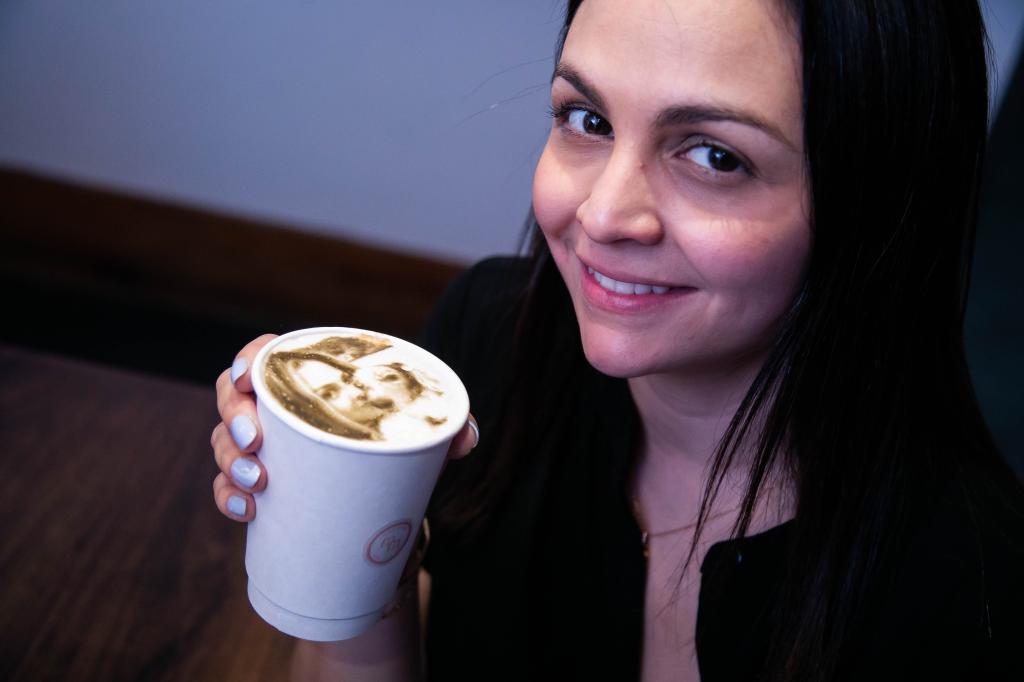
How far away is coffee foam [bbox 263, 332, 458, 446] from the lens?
738 mm

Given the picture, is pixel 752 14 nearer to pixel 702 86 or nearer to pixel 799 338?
pixel 702 86

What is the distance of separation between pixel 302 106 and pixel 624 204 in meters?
2.21

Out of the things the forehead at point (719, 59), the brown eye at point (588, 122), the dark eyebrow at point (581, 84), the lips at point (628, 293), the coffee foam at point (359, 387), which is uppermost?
the forehead at point (719, 59)

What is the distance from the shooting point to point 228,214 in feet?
10.0

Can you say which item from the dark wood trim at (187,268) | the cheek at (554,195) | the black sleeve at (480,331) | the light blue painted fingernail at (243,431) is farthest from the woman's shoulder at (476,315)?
the dark wood trim at (187,268)

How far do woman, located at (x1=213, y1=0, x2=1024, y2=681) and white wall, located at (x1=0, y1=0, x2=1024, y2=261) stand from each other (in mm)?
1604

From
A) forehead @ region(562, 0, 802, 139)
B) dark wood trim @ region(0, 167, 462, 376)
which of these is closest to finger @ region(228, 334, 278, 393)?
forehead @ region(562, 0, 802, 139)

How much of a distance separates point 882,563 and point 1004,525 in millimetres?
157

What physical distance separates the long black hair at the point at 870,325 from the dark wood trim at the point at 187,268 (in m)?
2.06

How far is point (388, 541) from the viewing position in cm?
81

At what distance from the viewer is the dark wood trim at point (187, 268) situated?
10.1ft

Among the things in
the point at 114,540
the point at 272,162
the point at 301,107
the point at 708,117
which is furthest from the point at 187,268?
the point at 708,117

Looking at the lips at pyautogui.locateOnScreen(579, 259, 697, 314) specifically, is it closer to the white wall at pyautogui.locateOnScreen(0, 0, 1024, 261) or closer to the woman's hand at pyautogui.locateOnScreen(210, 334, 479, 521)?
the woman's hand at pyautogui.locateOnScreen(210, 334, 479, 521)

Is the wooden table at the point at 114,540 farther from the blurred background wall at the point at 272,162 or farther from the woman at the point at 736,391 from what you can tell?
the blurred background wall at the point at 272,162
